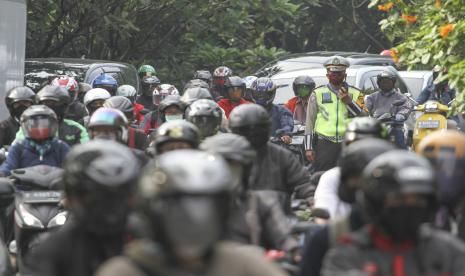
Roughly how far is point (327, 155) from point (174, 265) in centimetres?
1253

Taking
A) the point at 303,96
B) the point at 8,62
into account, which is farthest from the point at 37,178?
the point at 303,96

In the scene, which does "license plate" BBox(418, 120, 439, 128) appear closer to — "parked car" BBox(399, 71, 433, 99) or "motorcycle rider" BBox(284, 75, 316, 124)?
"motorcycle rider" BBox(284, 75, 316, 124)

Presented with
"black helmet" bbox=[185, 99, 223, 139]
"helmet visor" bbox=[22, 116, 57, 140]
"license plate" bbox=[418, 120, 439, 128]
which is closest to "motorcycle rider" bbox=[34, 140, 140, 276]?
"helmet visor" bbox=[22, 116, 57, 140]

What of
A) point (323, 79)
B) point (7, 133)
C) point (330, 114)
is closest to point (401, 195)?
point (7, 133)

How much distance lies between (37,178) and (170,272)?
6.46 meters

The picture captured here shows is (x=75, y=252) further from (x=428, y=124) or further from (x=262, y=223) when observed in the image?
(x=428, y=124)

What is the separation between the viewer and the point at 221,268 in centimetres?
473

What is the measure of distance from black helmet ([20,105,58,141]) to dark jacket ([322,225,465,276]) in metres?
6.38

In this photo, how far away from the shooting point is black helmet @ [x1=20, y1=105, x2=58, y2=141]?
1150 centimetres

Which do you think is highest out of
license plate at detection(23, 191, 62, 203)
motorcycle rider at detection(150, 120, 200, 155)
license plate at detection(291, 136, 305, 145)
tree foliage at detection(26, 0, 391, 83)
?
tree foliage at detection(26, 0, 391, 83)

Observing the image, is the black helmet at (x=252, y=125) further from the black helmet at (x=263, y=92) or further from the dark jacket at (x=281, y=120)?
the black helmet at (x=263, y=92)

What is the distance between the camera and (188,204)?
181 inches

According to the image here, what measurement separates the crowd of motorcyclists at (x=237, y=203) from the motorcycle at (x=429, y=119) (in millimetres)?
7348

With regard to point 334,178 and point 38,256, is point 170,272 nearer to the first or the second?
point 38,256
